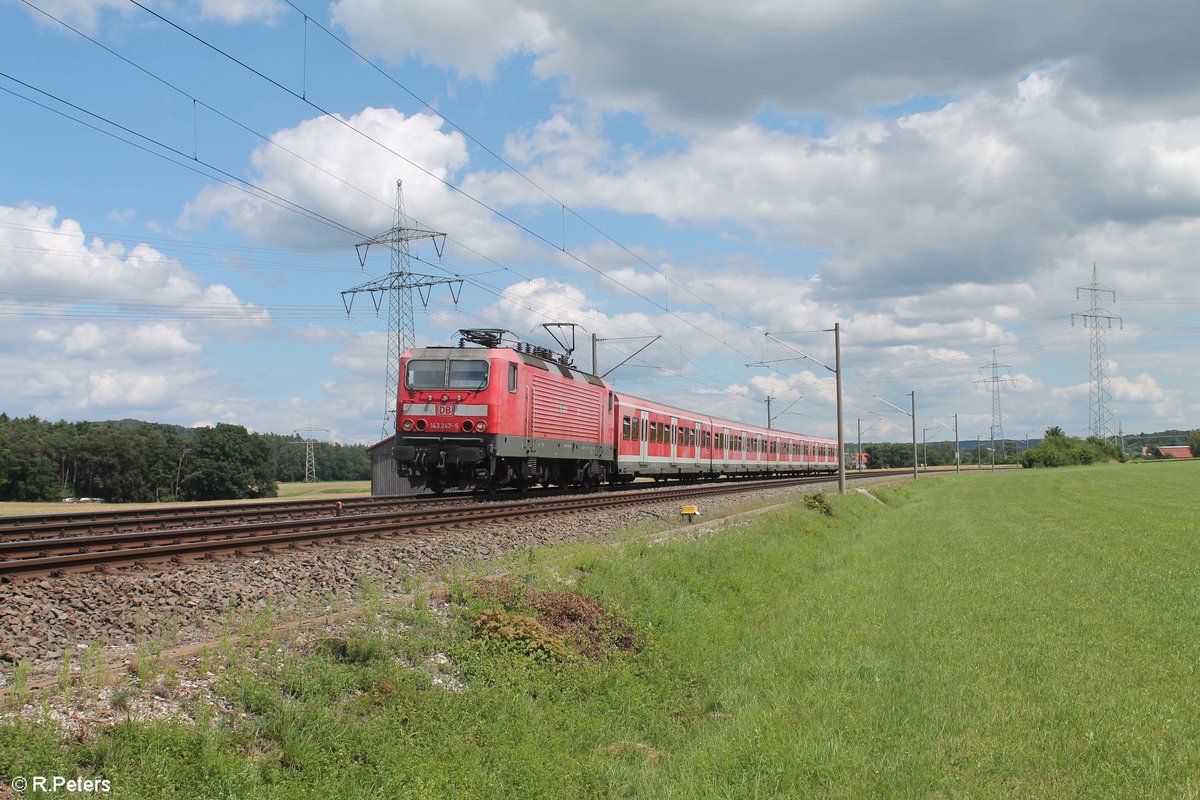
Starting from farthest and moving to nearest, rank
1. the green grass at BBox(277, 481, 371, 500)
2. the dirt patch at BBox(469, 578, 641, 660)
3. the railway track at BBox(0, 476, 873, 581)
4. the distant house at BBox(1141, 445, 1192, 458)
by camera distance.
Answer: the distant house at BBox(1141, 445, 1192, 458) → the green grass at BBox(277, 481, 371, 500) → the railway track at BBox(0, 476, 873, 581) → the dirt patch at BBox(469, 578, 641, 660)

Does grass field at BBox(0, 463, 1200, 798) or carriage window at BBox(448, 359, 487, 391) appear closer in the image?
grass field at BBox(0, 463, 1200, 798)

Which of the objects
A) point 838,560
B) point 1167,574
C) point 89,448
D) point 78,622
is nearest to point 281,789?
point 78,622

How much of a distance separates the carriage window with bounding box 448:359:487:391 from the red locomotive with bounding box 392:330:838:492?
0.03 m

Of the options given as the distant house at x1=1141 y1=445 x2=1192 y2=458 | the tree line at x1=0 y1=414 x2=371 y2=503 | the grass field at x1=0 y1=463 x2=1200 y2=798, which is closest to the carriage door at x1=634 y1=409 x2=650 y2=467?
the grass field at x1=0 y1=463 x2=1200 y2=798

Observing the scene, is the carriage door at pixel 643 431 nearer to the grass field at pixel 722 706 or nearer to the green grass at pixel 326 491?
the green grass at pixel 326 491

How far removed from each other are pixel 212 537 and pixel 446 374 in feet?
34.3

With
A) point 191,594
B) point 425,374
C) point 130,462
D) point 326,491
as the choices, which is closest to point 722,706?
point 191,594

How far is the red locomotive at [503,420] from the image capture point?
23438 mm

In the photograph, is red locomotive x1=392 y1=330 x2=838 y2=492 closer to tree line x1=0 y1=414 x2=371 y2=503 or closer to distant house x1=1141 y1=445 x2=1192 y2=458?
tree line x1=0 y1=414 x2=371 y2=503

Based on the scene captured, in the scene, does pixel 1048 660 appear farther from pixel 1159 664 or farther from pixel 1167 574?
→ pixel 1167 574

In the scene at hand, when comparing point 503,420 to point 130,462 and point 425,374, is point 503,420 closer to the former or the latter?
point 425,374

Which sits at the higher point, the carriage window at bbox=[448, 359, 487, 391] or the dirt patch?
the carriage window at bbox=[448, 359, 487, 391]

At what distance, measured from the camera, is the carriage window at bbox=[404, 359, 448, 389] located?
24.1 metres

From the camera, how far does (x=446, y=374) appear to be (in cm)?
2406
